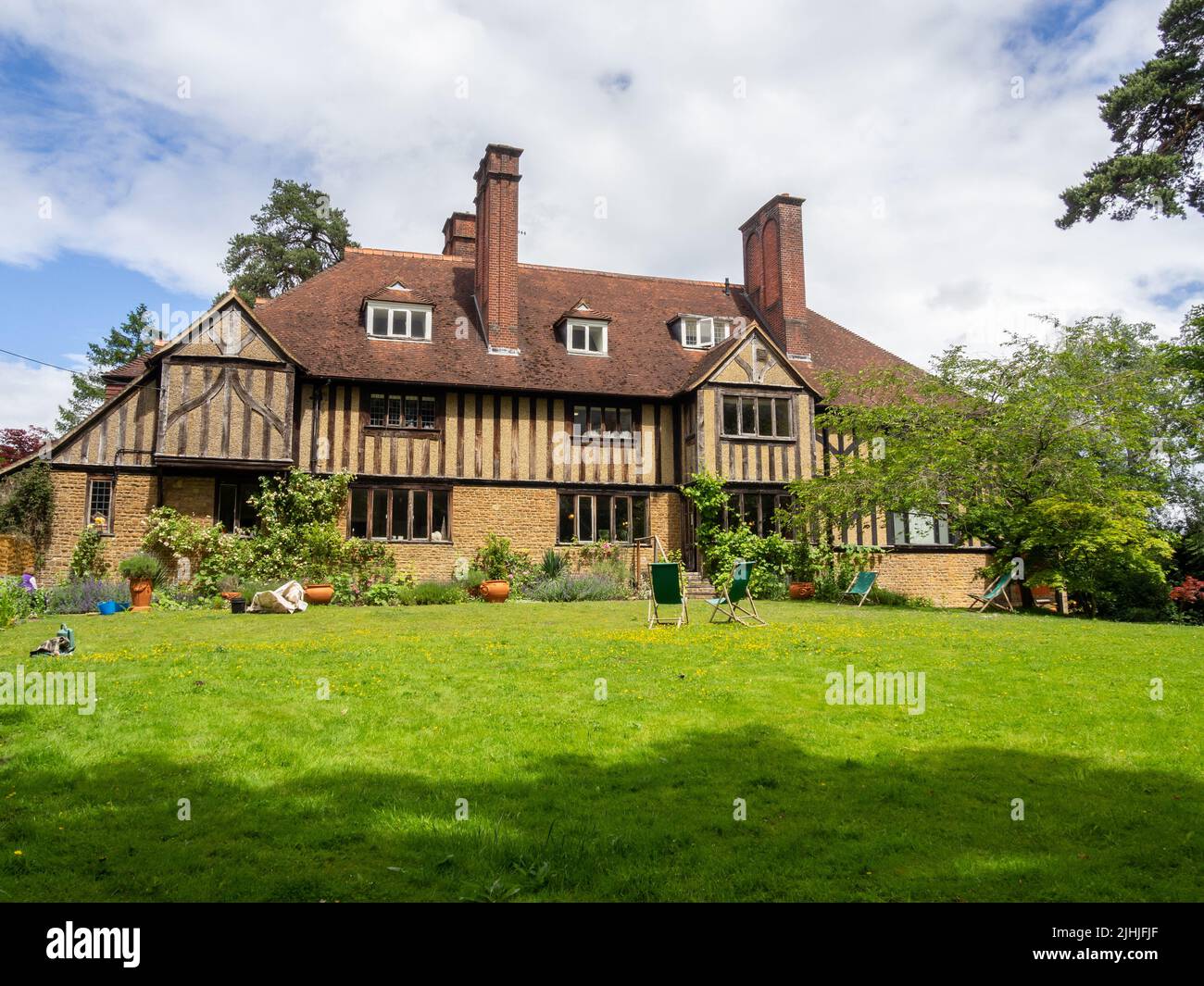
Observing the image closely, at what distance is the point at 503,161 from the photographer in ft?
76.6

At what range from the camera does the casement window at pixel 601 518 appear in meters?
22.2

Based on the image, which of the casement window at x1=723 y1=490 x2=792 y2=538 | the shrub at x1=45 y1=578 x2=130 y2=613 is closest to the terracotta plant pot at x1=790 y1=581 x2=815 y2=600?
the casement window at x1=723 y1=490 x2=792 y2=538

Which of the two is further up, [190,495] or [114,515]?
[190,495]

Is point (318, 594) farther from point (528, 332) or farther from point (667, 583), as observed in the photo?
point (528, 332)

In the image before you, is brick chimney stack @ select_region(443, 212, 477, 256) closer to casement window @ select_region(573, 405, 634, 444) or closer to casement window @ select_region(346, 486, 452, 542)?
casement window @ select_region(573, 405, 634, 444)

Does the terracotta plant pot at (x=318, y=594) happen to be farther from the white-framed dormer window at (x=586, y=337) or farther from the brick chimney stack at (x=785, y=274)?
the brick chimney stack at (x=785, y=274)

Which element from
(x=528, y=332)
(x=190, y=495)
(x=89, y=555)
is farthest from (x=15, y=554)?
(x=528, y=332)

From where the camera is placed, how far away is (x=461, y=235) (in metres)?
27.8

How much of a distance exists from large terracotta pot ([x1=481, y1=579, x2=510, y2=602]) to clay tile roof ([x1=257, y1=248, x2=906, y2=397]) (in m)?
5.42

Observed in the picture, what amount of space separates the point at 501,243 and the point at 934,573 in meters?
16.2

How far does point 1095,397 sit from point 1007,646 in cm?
1146
